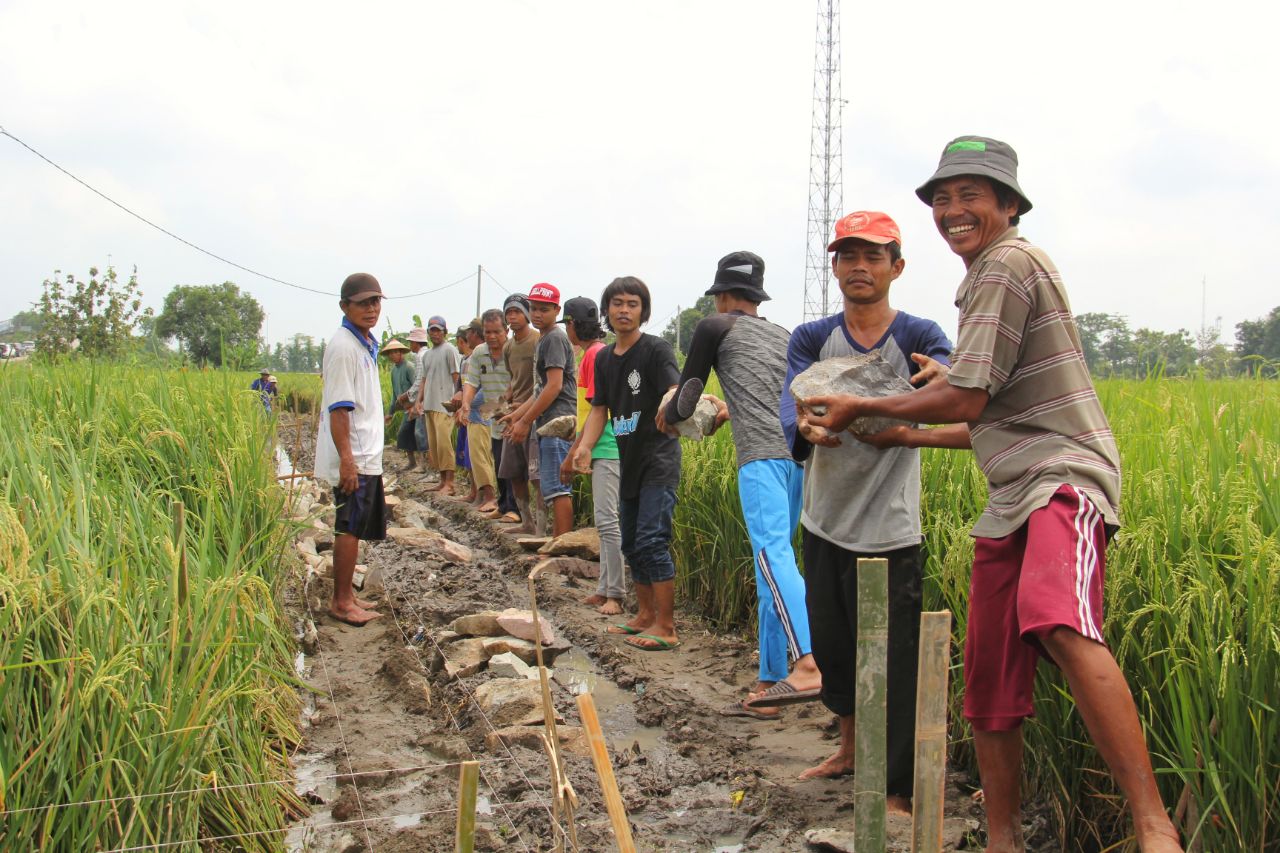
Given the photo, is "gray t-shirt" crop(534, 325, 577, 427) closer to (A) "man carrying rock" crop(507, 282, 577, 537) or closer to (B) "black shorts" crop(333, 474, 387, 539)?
(A) "man carrying rock" crop(507, 282, 577, 537)

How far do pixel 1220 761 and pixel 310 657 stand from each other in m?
3.88

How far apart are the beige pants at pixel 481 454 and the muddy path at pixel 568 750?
3.49 metres

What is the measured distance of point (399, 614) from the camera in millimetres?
5781

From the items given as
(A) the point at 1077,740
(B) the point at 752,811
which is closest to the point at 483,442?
(B) the point at 752,811

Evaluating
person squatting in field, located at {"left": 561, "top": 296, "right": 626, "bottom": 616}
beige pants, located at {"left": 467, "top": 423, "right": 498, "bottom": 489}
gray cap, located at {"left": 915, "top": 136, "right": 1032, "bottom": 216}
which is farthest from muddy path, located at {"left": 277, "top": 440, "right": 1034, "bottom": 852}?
beige pants, located at {"left": 467, "top": 423, "right": 498, "bottom": 489}

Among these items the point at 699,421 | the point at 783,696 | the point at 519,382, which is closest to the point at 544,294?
the point at 519,382

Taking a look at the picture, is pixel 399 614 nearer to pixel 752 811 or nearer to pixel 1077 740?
pixel 752 811

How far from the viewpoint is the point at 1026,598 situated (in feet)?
7.03

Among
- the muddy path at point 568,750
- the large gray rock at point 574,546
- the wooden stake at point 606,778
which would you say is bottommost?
the muddy path at point 568,750

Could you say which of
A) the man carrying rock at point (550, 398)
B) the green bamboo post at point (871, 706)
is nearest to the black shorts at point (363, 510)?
the man carrying rock at point (550, 398)

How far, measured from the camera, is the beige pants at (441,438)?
10.8 metres

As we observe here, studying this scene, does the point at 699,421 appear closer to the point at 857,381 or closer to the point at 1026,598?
the point at 857,381

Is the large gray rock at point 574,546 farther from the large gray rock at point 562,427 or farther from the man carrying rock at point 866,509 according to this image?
the man carrying rock at point 866,509

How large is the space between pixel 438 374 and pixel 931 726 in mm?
9224
